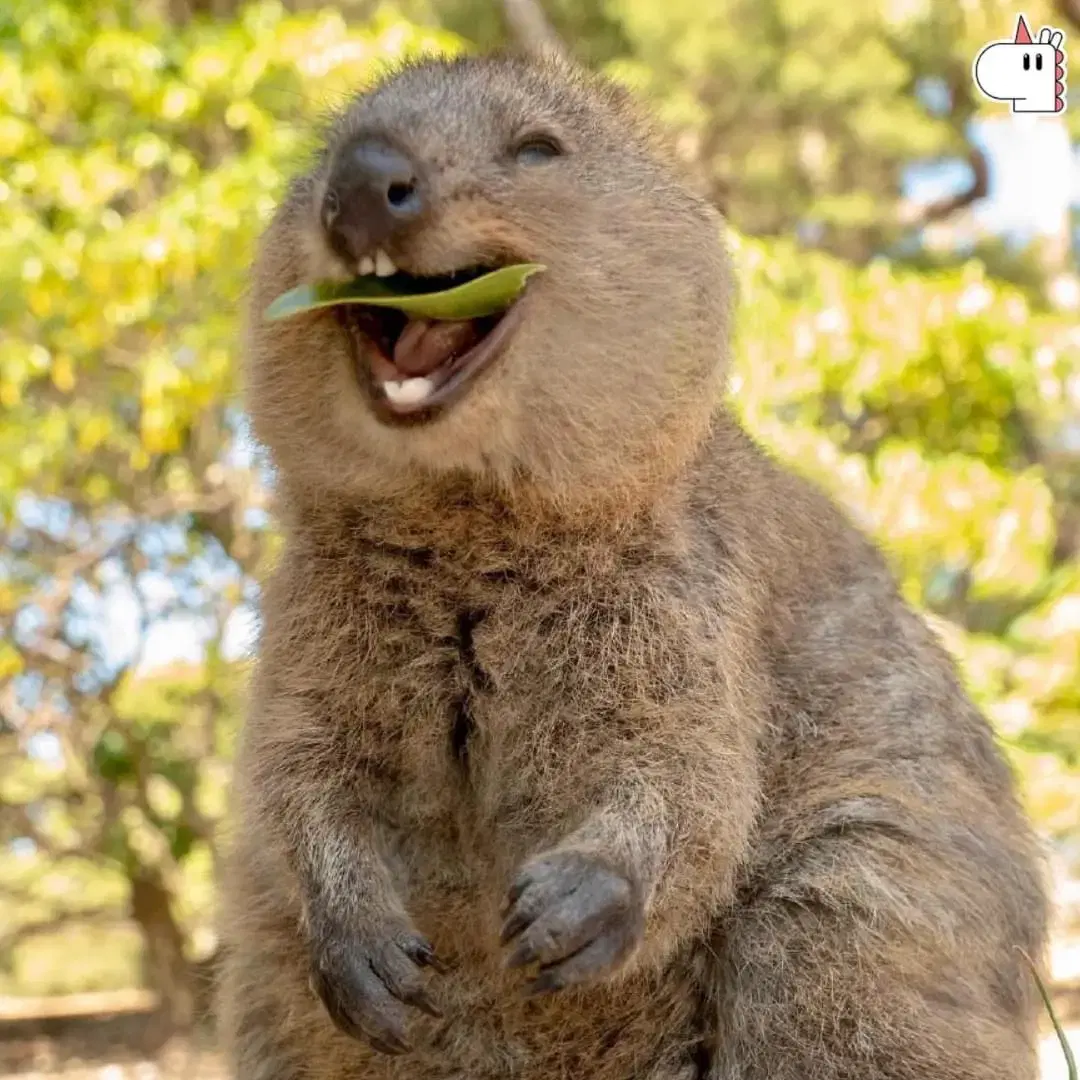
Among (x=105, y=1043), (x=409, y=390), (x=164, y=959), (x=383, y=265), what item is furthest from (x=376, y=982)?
(x=105, y=1043)

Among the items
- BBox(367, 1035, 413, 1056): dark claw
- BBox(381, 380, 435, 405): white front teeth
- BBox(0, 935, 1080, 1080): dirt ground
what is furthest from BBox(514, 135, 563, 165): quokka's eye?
BBox(0, 935, 1080, 1080): dirt ground

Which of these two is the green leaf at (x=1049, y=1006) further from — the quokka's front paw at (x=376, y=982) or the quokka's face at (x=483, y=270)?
the quokka's face at (x=483, y=270)

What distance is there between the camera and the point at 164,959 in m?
11.4

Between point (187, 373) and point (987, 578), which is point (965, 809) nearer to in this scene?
point (987, 578)

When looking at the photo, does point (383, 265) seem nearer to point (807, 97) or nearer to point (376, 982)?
point (376, 982)

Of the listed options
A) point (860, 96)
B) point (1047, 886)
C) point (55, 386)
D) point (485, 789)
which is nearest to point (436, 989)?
point (485, 789)

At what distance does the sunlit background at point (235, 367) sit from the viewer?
6301mm

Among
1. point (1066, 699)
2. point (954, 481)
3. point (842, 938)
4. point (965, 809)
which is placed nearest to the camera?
point (842, 938)

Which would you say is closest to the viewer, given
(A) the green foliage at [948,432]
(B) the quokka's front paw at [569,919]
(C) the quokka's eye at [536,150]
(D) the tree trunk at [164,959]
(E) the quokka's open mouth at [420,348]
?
(B) the quokka's front paw at [569,919]

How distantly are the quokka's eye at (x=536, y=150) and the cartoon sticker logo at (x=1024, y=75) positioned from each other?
3396 millimetres

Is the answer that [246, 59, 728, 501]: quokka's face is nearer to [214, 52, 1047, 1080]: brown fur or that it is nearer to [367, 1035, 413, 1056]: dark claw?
[214, 52, 1047, 1080]: brown fur

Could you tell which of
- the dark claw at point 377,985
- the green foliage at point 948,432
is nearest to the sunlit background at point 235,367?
the green foliage at point 948,432

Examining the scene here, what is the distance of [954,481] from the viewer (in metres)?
6.44

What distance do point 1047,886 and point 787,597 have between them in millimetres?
933
